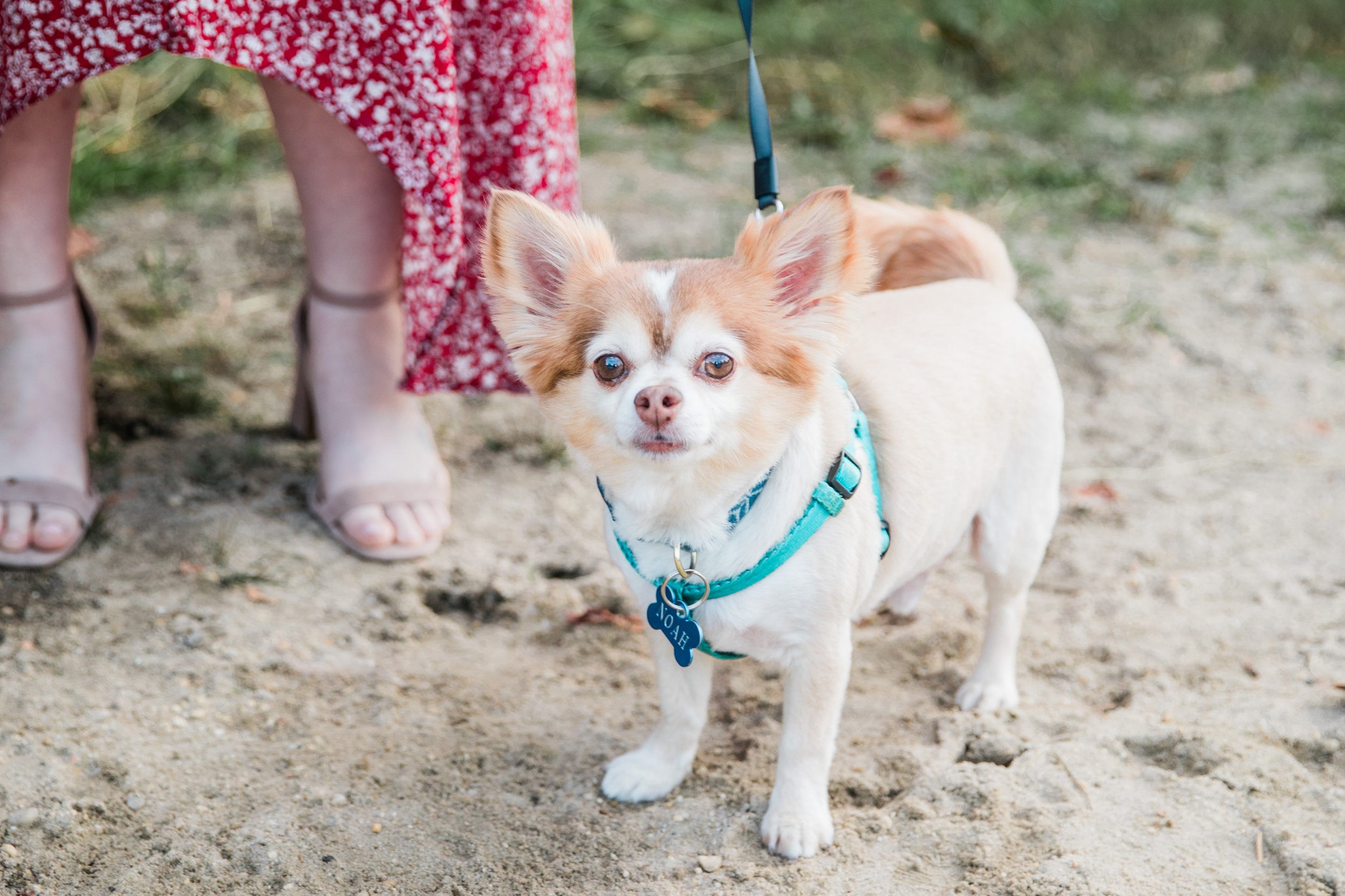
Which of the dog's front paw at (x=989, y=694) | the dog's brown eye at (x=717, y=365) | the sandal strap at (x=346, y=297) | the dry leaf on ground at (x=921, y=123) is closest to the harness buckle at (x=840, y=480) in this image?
the dog's brown eye at (x=717, y=365)

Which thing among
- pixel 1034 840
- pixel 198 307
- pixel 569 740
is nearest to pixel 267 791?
pixel 569 740

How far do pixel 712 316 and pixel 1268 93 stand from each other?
17.6ft

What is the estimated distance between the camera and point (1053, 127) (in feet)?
18.1

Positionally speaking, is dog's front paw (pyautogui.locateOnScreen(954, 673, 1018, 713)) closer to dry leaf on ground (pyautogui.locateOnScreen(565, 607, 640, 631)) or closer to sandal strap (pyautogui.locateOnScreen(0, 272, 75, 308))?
dry leaf on ground (pyautogui.locateOnScreen(565, 607, 640, 631))

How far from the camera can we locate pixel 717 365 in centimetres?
191

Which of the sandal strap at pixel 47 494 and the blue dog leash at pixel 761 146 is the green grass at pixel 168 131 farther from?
the blue dog leash at pixel 761 146

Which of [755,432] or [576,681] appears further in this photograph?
[576,681]

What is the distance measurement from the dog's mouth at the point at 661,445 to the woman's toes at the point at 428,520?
47.7 inches

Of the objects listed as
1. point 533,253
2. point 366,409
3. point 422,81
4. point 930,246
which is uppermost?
point 422,81

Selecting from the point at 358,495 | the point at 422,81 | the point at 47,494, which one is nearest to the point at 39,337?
the point at 47,494

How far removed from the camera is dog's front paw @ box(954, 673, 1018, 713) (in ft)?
8.06

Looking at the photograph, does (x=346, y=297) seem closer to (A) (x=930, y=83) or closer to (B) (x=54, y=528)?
(B) (x=54, y=528)

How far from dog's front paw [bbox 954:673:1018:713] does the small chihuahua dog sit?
0.37 m

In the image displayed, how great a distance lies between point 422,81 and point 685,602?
4.08 ft
